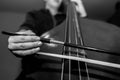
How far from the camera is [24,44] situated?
38 cm

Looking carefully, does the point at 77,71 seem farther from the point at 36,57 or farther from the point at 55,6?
the point at 55,6

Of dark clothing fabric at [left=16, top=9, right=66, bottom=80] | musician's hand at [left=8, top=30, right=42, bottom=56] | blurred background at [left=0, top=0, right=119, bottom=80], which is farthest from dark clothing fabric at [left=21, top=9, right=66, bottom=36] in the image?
musician's hand at [left=8, top=30, right=42, bottom=56]

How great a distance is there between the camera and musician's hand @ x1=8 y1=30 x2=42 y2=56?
1.23 ft

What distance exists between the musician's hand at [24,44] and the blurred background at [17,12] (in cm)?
36

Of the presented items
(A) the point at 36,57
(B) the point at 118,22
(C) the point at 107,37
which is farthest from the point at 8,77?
(B) the point at 118,22

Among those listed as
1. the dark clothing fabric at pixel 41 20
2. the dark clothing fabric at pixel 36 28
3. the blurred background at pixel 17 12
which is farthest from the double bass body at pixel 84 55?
the blurred background at pixel 17 12

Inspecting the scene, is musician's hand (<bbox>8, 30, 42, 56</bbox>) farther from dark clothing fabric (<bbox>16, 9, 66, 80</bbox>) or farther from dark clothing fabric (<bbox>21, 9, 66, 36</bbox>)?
dark clothing fabric (<bbox>21, 9, 66, 36</bbox>)

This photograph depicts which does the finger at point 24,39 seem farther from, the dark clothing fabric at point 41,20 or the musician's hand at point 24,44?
the dark clothing fabric at point 41,20

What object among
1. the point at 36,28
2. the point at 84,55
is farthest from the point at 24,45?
the point at 36,28

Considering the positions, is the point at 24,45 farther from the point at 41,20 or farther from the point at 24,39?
the point at 41,20

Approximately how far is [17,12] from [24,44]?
2.50 feet

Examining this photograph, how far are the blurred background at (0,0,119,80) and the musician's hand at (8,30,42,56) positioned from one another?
14.2 inches

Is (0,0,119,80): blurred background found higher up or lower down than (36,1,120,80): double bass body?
higher up

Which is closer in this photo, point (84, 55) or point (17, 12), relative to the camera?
point (84, 55)
